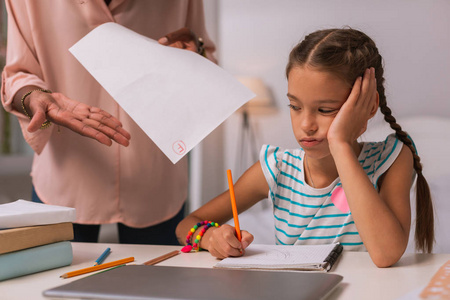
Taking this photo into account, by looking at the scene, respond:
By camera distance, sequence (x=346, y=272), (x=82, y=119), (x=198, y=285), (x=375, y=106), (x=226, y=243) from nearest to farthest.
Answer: (x=198, y=285) < (x=346, y=272) < (x=226, y=243) < (x=82, y=119) < (x=375, y=106)

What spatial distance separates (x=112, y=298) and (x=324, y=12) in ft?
8.16

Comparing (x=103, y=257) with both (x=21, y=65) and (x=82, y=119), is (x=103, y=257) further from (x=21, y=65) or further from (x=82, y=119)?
(x=21, y=65)

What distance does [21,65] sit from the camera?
1213 millimetres

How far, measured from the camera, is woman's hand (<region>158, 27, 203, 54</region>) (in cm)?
116

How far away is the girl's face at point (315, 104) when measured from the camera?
1.05m

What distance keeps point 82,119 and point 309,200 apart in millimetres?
546

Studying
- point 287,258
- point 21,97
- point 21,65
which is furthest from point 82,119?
point 287,258

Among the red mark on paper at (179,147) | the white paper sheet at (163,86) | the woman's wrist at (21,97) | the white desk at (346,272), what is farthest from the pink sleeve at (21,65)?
the red mark on paper at (179,147)

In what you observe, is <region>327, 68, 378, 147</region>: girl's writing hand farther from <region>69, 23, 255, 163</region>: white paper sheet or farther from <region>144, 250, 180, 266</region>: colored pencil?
<region>144, 250, 180, 266</region>: colored pencil

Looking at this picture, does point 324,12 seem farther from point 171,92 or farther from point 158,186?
point 171,92

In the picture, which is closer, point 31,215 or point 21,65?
point 31,215

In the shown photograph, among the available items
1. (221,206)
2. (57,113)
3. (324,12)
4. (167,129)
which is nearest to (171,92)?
(167,129)

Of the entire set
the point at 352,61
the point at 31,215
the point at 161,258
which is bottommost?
the point at 161,258

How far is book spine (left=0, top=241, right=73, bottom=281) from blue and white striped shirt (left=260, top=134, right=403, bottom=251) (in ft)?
1.79
